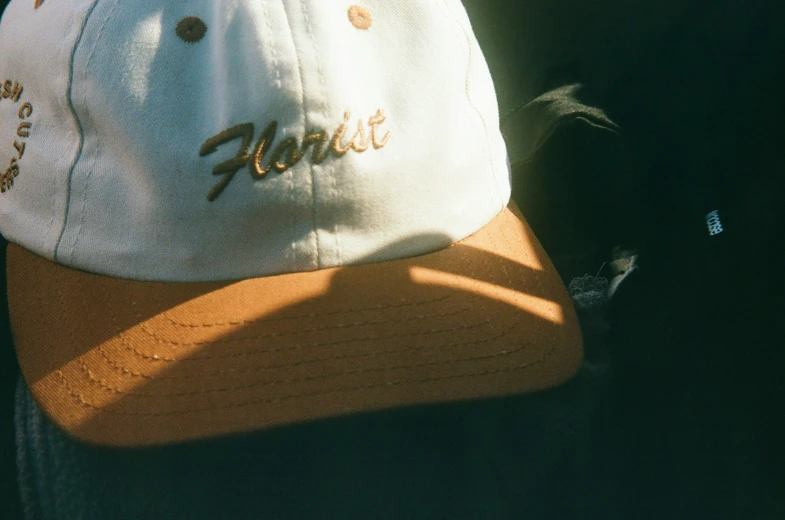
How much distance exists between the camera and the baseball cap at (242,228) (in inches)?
20.8

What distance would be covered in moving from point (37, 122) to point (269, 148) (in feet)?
0.61

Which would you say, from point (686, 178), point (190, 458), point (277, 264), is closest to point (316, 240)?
point (277, 264)

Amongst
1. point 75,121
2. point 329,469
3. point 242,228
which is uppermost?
point 75,121

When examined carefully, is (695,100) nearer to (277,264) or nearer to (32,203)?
(277,264)

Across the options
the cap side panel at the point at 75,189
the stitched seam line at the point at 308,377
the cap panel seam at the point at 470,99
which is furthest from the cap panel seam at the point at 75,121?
the cap panel seam at the point at 470,99

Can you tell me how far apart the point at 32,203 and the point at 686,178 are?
0.53 metres

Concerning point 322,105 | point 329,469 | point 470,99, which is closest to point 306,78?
point 322,105

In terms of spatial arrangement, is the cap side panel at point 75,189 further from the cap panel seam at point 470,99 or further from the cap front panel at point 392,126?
the cap panel seam at point 470,99

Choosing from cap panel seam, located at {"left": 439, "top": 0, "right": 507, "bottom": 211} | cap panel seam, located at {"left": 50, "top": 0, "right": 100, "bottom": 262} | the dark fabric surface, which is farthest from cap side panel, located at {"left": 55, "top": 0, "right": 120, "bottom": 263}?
cap panel seam, located at {"left": 439, "top": 0, "right": 507, "bottom": 211}

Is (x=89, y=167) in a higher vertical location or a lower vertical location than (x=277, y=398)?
higher

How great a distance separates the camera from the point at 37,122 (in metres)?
0.59

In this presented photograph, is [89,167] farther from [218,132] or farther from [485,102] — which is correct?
[485,102]

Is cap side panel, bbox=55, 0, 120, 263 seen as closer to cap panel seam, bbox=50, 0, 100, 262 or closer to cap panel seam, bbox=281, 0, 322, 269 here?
cap panel seam, bbox=50, 0, 100, 262

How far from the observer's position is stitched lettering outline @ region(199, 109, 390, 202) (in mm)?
534
